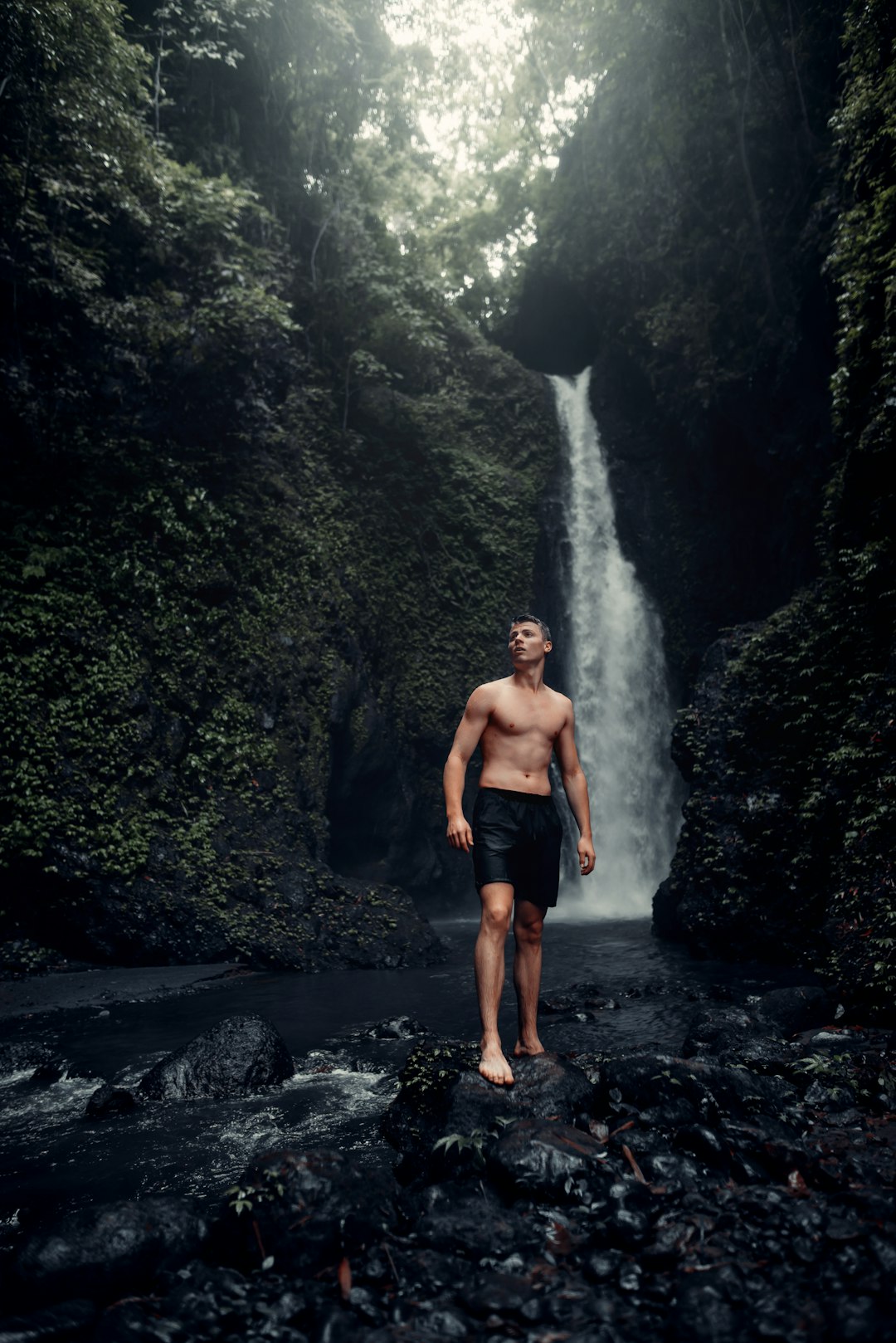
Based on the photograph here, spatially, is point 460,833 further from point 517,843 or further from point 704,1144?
point 704,1144

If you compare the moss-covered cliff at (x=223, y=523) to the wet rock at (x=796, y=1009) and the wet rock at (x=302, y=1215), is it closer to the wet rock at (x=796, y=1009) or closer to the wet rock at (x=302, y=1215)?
the wet rock at (x=796, y=1009)

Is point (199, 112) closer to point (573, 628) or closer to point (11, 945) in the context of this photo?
point (573, 628)

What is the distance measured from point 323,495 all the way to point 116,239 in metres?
5.38

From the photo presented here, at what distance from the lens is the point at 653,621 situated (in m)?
16.9

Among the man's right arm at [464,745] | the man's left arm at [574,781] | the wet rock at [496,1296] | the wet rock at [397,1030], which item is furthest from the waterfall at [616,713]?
the wet rock at [496,1296]

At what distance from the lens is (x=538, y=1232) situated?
8.68 feet

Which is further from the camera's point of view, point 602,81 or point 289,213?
point 602,81

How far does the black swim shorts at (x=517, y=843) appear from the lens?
4418mm

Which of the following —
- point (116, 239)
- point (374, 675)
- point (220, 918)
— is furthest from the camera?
point (374, 675)

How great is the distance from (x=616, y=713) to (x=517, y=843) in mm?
12026

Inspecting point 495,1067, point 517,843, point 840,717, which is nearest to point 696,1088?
point 495,1067

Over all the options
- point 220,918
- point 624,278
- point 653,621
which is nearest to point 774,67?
point 624,278

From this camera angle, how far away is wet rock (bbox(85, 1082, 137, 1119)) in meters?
4.65

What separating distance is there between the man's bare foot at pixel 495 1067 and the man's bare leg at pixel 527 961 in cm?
43
